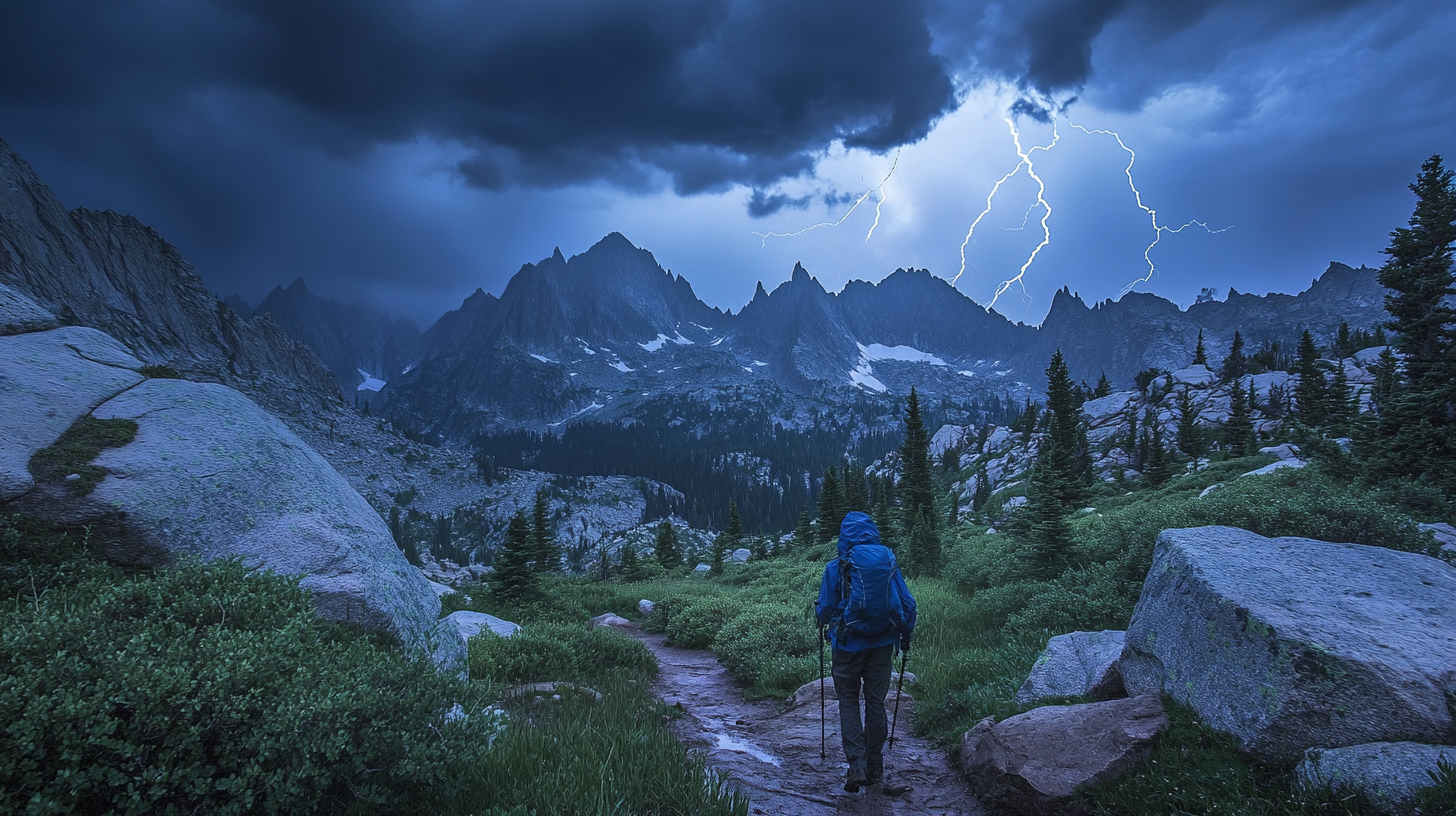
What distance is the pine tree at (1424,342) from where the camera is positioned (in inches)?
535

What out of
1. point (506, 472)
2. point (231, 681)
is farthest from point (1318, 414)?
point (506, 472)

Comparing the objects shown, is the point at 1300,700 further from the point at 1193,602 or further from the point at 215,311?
the point at 215,311

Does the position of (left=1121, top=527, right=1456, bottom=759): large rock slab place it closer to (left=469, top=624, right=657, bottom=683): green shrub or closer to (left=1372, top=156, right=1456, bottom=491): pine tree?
(left=469, top=624, right=657, bottom=683): green shrub

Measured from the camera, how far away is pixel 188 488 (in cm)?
621

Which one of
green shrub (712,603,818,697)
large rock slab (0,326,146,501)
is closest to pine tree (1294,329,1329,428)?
green shrub (712,603,818,697)

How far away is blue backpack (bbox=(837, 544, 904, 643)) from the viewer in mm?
7000

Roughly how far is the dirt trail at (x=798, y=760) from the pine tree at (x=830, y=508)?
3190 centimetres

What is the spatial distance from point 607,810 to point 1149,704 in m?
6.12

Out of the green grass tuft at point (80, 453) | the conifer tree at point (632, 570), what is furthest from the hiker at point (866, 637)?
the conifer tree at point (632, 570)

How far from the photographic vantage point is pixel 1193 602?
6273 mm

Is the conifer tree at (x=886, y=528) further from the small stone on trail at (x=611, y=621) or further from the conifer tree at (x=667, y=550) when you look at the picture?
the conifer tree at (x=667, y=550)

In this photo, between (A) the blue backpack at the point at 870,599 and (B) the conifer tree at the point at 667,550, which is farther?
(B) the conifer tree at the point at 667,550

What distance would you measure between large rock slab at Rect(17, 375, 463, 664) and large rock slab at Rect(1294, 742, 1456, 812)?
873cm

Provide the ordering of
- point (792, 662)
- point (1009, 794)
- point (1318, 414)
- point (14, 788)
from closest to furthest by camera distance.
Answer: point (14, 788) → point (1009, 794) → point (792, 662) → point (1318, 414)
